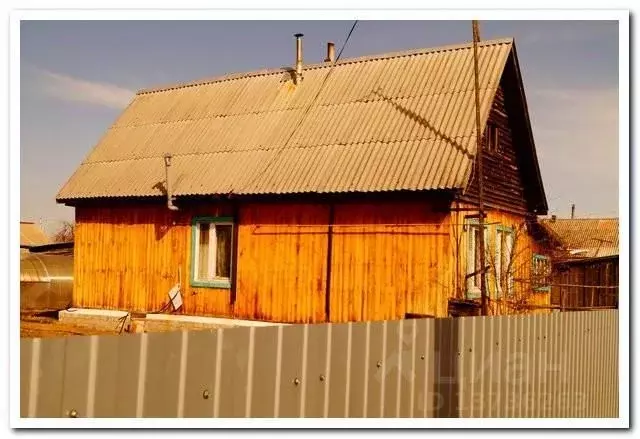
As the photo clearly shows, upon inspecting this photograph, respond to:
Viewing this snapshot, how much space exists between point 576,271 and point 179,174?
11.4m

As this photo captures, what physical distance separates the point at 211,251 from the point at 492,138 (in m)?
7.19

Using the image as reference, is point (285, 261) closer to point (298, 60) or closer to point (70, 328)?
point (298, 60)

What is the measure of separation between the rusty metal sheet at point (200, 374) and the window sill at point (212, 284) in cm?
1070

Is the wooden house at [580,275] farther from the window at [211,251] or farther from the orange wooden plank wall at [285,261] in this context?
the window at [211,251]

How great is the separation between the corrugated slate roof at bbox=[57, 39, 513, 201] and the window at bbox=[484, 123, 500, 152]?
1473mm

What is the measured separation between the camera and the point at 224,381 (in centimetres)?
394

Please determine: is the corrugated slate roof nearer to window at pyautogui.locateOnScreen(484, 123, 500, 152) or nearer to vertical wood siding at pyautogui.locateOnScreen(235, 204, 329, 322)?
vertical wood siding at pyautogui.locateOnScreen(235, 204, 329, 322)

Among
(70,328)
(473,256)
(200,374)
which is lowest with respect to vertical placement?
(70,328)

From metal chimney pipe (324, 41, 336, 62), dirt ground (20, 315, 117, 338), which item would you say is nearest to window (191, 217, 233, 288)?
dirt ground (20, 315, 117, 338)

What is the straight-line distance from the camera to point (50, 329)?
621 inches

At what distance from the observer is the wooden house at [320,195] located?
12.6 metres

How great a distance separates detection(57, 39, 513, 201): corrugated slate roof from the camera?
13.0m

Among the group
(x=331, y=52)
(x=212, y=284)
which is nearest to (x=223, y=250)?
(x=212, y=284)
